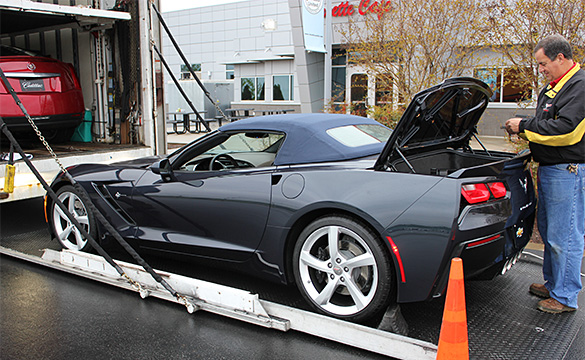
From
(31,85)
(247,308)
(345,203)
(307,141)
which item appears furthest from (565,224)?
(31,85)

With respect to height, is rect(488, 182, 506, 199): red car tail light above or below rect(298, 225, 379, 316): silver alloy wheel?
above

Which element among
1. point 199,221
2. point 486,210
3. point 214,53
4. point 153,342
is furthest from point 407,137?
point 214,53

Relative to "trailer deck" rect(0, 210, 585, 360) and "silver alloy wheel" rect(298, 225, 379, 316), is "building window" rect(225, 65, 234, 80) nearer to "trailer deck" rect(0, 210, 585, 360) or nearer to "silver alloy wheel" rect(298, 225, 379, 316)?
"trailer deck" rect(0, 210, 585, 360)

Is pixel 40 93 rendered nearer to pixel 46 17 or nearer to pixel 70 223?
pixel 46 17

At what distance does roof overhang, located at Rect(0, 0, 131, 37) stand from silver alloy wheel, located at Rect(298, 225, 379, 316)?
4540mm

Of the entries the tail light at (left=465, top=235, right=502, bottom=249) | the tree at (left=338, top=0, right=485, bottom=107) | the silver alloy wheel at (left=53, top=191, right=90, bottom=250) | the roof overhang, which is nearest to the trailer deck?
the silver alloy wheel at (left=53, top=191, right=90, bottom=250)

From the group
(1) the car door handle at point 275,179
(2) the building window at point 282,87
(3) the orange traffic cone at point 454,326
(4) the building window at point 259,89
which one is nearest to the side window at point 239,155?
(1) the car door handle at point 275,179

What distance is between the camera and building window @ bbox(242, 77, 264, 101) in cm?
2769

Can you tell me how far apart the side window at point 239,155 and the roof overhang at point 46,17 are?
307 cm

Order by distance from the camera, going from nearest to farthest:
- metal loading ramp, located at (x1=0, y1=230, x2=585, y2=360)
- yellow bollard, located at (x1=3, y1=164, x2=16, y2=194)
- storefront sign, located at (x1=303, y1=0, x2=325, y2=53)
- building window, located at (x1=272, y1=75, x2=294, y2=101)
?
1. metal loading ramp, located at (x1=0, y1=230, x2=585, y2=360)
2. yellow bollard, located at (x1=3, y1=164, x2=16, y2=194)
3. storefront sign, located at (x1=303, y1=0, x2=325, y2=53)
4. building window, located at (x1=272, y1=75, x2=294, y2=101)

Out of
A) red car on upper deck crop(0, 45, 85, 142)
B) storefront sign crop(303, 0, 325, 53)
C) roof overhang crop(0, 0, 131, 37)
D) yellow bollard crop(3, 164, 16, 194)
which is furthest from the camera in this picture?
storefront sign crop(303, 0, 325, 53)

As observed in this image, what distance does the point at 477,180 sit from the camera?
3.15 m

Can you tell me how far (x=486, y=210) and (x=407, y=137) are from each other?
0.73 meters

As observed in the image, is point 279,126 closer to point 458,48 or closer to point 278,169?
point 278,169
